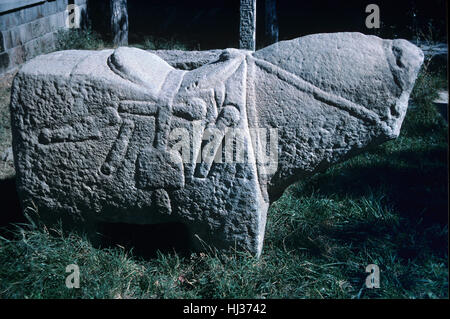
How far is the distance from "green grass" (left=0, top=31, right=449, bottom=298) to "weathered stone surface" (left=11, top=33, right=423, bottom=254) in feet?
0.70

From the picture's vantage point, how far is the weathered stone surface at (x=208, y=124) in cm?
222

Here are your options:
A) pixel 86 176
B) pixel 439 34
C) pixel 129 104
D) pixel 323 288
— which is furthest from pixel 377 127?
pixel 439 34

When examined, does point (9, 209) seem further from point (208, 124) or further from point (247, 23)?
point (247, 23)

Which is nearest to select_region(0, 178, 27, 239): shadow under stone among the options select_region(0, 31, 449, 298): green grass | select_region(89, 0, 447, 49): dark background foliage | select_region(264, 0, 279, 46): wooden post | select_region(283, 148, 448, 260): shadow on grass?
select_region(0, 31, 449, 298): green grass

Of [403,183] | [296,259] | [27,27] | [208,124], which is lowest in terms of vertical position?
[296,259]

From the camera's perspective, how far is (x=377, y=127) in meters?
2.24

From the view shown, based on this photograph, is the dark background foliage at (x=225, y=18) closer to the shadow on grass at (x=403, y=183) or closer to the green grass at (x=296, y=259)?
the shadow on grass at (x=403, y=183)

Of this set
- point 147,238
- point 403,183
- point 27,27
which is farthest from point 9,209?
point 27,27

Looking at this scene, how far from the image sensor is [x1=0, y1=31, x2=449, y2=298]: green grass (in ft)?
7.68

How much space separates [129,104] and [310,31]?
5.14 m

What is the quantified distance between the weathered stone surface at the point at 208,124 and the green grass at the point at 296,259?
8.4 inches

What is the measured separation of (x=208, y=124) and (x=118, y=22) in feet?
15.3

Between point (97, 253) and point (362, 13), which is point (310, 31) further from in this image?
point (97, 253)

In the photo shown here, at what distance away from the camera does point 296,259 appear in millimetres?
2590
